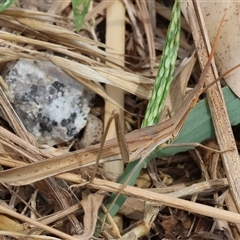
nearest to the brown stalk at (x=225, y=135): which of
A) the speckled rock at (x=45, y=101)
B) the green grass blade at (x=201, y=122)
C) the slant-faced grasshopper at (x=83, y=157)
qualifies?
the green grass blade at (x=201, y=122)

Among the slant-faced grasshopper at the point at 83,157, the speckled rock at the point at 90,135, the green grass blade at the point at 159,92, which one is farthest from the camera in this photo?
the speckled rock at the point at 90,135

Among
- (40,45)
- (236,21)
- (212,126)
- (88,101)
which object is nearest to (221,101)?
(212,126)

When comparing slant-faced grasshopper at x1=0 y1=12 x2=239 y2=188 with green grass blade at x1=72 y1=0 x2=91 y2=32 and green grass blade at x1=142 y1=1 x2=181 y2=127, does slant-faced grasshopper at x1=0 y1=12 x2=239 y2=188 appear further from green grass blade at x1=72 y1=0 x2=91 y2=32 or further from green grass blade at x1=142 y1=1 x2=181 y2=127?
green grass blade at x1=72 y1=0 x2=91 y2=32

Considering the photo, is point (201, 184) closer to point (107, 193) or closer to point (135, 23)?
point (107, 193)

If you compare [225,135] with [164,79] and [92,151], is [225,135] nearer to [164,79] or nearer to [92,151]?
[164,79]

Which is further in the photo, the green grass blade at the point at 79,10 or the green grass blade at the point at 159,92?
the green grass blade at the point at 79,10

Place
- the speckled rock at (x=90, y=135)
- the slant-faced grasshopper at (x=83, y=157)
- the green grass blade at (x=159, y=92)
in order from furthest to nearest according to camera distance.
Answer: the speckled rock at (x=90, y=135)
the green grass blade at (x=159, y=92)
the slant-faced grasshopper at (x=83, y=157)

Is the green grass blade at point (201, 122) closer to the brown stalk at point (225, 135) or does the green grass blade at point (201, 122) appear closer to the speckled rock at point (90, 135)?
the brown stalk at point (225, 135)
